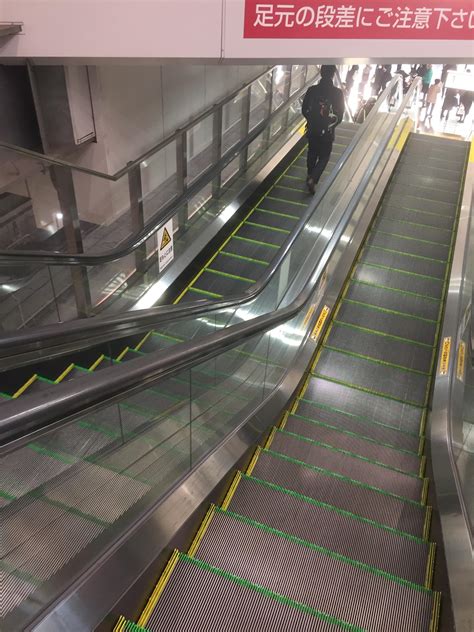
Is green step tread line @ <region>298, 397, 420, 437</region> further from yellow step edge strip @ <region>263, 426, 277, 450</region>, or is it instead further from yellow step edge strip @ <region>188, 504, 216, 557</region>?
yellow step edge strip @ <region>188, 504, 216, 557</region>

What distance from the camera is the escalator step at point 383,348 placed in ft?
17.2

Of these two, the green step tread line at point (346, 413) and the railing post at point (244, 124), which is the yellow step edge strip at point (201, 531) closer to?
the green step tread line at point (346, 413)

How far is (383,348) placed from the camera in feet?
17.6

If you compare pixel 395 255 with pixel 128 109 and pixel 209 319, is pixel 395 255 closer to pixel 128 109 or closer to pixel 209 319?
pixel 209 319

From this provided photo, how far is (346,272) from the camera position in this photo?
6.21 meters

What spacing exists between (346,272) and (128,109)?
3248 millimetres

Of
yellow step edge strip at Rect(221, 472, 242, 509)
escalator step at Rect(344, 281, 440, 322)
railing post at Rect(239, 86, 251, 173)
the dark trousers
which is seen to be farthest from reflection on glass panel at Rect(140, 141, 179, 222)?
yellow step edge strip at Rect(221, 472, 242, 509)

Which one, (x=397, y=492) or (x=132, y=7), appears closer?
(x=132, y=7)

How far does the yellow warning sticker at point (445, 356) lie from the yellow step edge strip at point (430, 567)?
1.96 m

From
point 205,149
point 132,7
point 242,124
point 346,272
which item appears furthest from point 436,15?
point 242,124

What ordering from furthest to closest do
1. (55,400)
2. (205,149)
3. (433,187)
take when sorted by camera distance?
(433,187)
(205,149)
(55,400)

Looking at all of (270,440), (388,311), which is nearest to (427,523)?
(270,440)

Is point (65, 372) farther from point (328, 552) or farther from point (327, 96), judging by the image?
point (327, 96)

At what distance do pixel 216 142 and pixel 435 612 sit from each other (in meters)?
5.73
